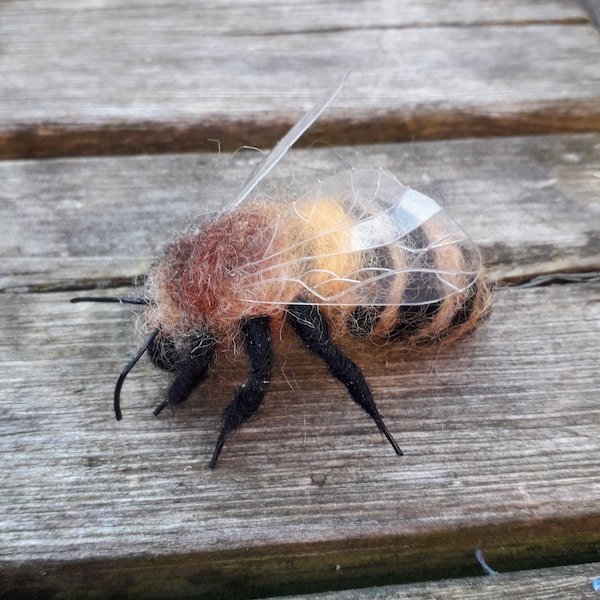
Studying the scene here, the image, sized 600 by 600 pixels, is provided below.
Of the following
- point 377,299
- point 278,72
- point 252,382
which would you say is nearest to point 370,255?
point 377,299

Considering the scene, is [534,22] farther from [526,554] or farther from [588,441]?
[526,554]

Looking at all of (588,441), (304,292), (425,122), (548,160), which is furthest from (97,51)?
(588,441)

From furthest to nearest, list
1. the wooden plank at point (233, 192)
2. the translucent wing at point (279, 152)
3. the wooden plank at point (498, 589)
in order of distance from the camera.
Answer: the wooden plank at point (233, 192) < the translucent wing at point (279, 152) < the wooden plank at point (498, 589)

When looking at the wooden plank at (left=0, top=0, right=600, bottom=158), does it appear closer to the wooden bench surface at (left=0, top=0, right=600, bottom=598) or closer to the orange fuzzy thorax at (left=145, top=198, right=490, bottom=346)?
the wooden bench surface at (left=0, top=0, right=600, bottom=598)

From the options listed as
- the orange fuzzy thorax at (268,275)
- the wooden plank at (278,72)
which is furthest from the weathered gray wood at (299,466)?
the wooden plank at (278,72)

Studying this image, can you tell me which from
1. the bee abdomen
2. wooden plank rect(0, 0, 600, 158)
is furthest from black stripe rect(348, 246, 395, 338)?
wooden plank rect(0, 0, 600, 158)

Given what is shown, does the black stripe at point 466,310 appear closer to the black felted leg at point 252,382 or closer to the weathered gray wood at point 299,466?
the weathered gray wood at point 299,466
